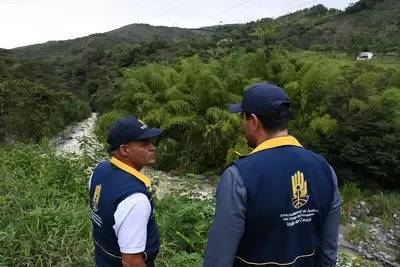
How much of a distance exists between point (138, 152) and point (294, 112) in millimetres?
5535

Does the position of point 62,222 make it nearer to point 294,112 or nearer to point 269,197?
point 269,197

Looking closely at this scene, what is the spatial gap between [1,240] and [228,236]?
2.05 m

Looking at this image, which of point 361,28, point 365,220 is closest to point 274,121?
point 365,220

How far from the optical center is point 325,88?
6.52 meters

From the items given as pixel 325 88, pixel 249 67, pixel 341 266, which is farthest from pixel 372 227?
pixel 249 67

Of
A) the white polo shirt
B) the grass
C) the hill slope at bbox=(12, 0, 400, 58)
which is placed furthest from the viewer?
the hill slope at bbox=(12, 0, 400, 58)

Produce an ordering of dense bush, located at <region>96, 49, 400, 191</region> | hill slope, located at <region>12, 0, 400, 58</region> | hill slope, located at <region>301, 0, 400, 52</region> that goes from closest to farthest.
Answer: dense bush, located at <region>96, 49, 400, 191</region>, hill slope, located at <region>12, 0, 400, 58</region>, hill slope, located at <region>301, 0, 400, 52</region>

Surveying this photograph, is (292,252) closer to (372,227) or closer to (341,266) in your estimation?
(341,266)

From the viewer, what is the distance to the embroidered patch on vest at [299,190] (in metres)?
1.13

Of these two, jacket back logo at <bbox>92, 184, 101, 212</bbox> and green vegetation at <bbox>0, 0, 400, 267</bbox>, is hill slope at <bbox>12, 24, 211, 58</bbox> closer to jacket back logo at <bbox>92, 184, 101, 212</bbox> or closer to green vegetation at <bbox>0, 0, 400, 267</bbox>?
green vegetation at <bbox>0, 0, 400, 267</bbox>

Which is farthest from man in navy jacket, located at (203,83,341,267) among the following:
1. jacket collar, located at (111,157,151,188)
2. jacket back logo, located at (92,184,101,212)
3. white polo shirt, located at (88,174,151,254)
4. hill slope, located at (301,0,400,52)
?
hill slope, located at (301,0,400,52)

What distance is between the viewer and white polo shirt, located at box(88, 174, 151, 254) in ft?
4.34

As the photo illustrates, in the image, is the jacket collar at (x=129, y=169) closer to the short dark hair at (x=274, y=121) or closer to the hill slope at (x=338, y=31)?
the short dark hair at (x=274, y=121)

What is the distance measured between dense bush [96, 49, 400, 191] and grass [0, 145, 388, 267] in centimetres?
208
